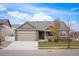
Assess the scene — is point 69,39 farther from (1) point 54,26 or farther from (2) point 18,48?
(2) point 18,48

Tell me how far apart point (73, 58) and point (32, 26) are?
0.91 metres

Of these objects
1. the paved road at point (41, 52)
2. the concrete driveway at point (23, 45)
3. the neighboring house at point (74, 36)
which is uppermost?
the neighboring house at point (74, 36)

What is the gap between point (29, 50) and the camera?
8625 mm

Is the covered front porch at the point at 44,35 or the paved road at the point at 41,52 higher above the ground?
the covered front porch at the point at 44,35

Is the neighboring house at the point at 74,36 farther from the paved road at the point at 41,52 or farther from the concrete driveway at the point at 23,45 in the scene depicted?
the concrete driveway at the point at 23,45

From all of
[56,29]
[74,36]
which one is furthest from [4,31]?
[74,36]

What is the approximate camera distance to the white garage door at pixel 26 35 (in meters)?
8.67

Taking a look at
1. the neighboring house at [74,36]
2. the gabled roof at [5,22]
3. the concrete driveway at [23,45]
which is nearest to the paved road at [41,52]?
the concrete driveway at [23,45]

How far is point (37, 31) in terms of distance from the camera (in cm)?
869

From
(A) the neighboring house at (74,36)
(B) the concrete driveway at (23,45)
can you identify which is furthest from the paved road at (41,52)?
(A) the neighboring house at (74,36)

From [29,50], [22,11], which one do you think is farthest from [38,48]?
[22,11]

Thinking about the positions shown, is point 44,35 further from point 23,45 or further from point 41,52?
point 23,45

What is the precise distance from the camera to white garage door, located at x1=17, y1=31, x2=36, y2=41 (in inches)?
341

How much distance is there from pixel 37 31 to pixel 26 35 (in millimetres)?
209
